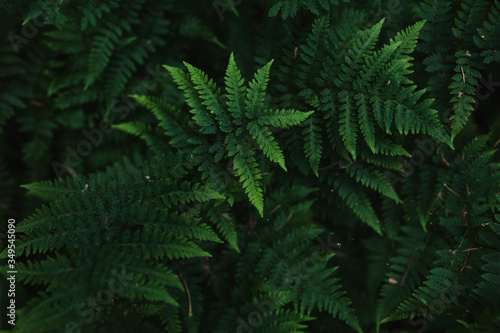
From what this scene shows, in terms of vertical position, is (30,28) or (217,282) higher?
(30,28)

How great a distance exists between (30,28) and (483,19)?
4236 millimetres

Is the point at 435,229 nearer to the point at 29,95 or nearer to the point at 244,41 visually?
the point at 244,41

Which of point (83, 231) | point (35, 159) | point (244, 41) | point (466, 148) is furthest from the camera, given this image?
point (35, 159)

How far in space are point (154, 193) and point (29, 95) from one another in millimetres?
2157

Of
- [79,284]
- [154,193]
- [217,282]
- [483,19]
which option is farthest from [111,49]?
[483,19]

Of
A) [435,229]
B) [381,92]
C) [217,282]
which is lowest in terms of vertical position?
[217,282]

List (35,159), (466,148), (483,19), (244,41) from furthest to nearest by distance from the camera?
(35,159), (244,41), (466,148), (483,19)

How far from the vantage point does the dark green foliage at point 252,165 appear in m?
2.84

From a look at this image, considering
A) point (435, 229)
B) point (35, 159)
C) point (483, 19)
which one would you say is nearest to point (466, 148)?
point (435, 229)

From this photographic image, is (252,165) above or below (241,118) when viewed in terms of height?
below

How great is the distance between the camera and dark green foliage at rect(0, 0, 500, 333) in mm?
2842

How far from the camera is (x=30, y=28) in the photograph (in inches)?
151

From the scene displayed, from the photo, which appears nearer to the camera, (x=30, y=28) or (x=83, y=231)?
(x=83, y=231)

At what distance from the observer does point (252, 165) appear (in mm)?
2889
